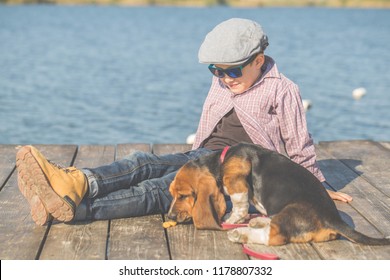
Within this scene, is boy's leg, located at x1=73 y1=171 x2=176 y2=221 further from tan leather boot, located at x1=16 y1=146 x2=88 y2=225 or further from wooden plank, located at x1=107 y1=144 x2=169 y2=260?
tan leather boot, located at x1=16 y1=146 x2=88 y2=225

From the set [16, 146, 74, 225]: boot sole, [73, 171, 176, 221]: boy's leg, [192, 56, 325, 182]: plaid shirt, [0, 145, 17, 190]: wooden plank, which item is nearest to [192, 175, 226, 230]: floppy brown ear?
[73, 171, 176, 221]: boy's leg

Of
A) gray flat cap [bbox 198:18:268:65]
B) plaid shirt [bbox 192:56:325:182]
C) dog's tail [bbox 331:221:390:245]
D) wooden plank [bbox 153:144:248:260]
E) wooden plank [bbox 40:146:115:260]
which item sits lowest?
wooden plank [bbox 40:146:115:260]

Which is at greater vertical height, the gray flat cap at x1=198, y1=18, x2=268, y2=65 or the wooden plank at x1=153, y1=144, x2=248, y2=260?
the gray flat cap at x1=198, y1=18, x2=268, y2=65

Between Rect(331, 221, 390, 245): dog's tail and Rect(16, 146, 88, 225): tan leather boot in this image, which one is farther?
Rect(16, 146, 88, 225): tan leather boot

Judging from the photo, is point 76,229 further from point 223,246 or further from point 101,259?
point 223,246

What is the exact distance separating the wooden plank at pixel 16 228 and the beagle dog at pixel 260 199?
38.4 inches

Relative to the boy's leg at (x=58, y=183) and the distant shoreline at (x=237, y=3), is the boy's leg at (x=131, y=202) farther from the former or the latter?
the distant shoreline at (x=237, y=3)

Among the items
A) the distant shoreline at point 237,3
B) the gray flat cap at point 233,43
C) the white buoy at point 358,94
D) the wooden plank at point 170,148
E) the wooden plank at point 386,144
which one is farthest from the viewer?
the distant shoreline at point 237,3

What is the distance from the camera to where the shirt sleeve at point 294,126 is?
5.54 metres

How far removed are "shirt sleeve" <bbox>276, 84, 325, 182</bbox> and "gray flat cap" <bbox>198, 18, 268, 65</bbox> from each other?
485mm

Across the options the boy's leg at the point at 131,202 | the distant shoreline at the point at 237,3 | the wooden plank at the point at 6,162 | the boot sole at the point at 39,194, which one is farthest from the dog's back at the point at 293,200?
the distant shoreline at the point at 237,3

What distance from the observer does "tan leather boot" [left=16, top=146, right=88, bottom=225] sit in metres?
4.72

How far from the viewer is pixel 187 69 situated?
25359 millimetres

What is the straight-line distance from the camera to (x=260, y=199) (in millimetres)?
4805
